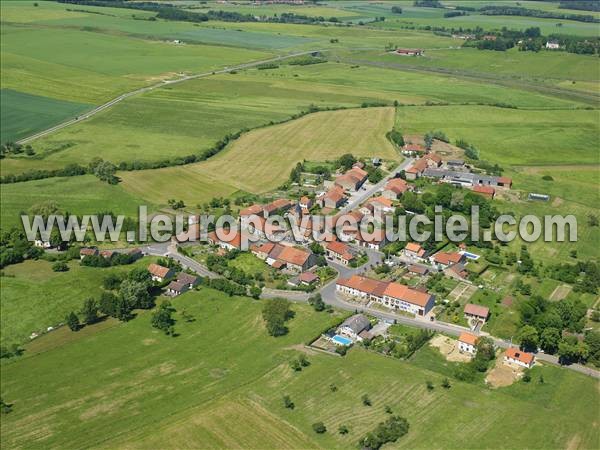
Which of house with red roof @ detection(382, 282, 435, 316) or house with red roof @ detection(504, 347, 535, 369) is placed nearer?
house with red roof @ detection(504, 347, 535, 369)

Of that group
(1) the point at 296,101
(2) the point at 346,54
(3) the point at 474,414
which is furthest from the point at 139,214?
(2) the point at 346,54

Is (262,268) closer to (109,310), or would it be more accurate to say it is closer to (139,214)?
(109,310)

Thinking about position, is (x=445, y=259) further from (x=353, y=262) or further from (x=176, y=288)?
(x=176, y=288)

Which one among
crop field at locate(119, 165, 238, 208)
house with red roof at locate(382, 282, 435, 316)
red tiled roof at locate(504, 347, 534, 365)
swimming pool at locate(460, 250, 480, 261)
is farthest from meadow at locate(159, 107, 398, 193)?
red tiled roof at locate(504, 347, 534, 365)

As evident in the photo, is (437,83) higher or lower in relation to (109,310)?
higher

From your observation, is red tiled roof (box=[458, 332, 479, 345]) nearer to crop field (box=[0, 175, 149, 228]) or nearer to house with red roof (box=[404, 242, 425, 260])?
house with red roof (box=[404, 242, 425, 260])

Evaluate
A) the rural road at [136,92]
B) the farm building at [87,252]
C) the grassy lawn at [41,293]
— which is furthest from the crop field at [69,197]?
the rural road at [136,92]

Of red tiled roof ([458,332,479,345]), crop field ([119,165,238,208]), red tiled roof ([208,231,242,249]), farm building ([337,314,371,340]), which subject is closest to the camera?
red tiled roof ([458,332,479,345])
